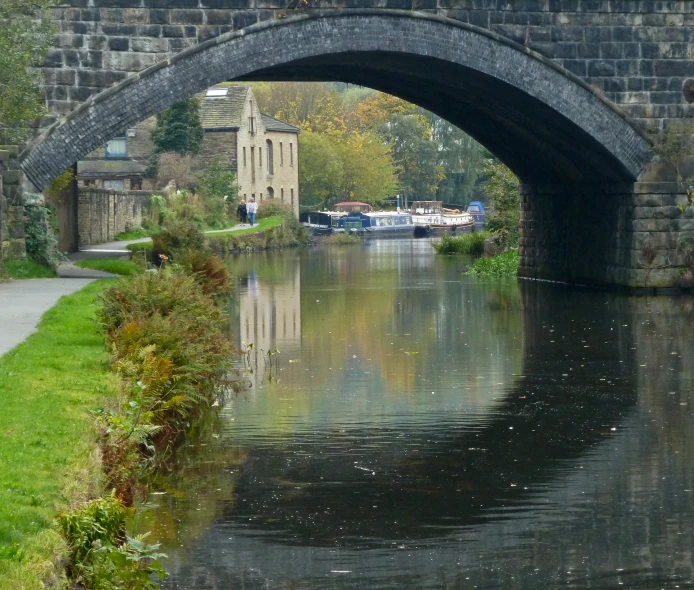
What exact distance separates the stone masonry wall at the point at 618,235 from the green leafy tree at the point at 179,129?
35985mm

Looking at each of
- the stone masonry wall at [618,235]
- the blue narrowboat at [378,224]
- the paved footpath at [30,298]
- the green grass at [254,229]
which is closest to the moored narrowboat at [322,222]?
the blue narrowboat at [378,224]

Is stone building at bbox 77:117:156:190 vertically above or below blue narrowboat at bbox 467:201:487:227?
above

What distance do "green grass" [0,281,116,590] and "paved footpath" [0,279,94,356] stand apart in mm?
236

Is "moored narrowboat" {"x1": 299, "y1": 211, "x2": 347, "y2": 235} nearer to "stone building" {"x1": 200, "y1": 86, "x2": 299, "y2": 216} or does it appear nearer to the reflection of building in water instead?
"stone building" {"x1": 200, "y1": 86, "x2": 299, "y2": 216}

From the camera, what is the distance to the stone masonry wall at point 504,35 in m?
23.8

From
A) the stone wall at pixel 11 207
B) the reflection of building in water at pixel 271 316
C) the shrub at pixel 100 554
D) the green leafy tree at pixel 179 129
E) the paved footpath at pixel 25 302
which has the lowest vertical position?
the reflection of building in water at pixel 271 316

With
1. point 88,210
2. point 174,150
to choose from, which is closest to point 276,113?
point 174,150

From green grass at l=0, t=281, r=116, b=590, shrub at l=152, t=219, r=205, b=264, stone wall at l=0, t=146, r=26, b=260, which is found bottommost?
green grass at l=0, t=281, r=116, b=590

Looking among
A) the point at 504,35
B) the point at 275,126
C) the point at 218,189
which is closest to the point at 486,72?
the point at 504,35

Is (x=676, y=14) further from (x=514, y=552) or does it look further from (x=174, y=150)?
(x=174, y=150)

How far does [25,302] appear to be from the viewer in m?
18.6

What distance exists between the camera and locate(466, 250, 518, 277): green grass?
35.9m

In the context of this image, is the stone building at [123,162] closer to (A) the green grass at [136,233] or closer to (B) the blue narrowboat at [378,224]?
(A) the green grass at [136,233]

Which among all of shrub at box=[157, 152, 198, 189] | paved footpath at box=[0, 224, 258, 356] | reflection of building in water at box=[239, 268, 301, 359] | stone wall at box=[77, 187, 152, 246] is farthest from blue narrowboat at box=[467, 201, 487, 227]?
paved footpath at box=[0, 224, 258, 356]
